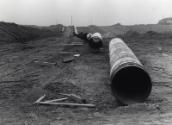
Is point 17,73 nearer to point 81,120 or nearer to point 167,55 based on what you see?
point 81,120

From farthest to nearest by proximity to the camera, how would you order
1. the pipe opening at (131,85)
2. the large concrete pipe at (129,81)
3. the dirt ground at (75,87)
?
1. the pipe opening at (131,85)
2. the large concrete pipe at (129,81)
3. the dirt ground at (75,87)

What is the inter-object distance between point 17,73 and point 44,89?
331 cm

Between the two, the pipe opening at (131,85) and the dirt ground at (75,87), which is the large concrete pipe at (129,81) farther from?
the dirt ground at (75,87)

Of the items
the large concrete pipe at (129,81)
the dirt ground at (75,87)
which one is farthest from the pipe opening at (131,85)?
the dirt ground at (75,87)

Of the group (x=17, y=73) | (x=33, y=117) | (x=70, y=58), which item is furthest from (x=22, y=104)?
(x=70, y=58)

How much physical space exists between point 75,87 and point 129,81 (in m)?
2.17

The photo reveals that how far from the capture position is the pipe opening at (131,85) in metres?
9.62

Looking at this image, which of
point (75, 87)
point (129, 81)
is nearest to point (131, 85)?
point (129, 81)

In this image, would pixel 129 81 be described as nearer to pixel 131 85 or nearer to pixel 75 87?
pixel 131 85

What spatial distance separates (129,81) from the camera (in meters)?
10.7

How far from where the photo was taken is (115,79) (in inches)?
385

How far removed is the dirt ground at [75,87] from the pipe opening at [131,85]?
1.13ft

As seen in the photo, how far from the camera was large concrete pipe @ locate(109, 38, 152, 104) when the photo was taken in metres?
9.50

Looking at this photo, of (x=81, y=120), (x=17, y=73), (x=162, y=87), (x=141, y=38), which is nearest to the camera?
(x=81, y=120)
